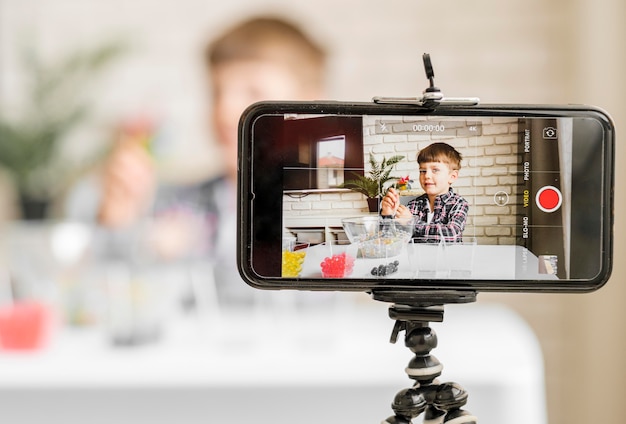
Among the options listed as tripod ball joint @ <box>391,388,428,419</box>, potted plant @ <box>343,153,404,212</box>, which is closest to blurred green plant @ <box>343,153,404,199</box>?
potted plant @ <box>343,153,404,212</box>

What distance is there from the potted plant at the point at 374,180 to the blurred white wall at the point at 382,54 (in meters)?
1.17

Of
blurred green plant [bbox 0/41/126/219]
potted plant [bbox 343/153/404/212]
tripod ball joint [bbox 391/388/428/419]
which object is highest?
blurred green plant [bbox 0/41/126/219]

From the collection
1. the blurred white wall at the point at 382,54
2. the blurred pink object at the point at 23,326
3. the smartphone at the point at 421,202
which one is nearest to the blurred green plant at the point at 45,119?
the blurred white wall at the point at 382,54

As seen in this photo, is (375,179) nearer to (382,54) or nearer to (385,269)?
(385,269)

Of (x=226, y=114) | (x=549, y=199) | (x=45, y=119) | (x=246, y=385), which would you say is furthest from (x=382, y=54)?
(x=549, y=199)

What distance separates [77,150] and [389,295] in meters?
1.43

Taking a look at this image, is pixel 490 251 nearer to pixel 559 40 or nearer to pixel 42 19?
pixel 559 40

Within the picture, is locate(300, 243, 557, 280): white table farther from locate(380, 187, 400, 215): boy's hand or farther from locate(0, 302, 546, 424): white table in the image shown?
locate(0, 302, 546, 424): white table

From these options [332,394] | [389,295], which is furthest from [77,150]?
[389,295]

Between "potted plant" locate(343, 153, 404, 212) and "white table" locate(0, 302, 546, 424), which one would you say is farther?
"white table" locate(0, 302, 546, 424)

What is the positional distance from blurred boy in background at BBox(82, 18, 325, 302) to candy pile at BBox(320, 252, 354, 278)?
104 cm

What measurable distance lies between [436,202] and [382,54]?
122 cm

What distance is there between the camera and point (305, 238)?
1.34 ft

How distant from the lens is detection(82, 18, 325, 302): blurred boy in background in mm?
1434
